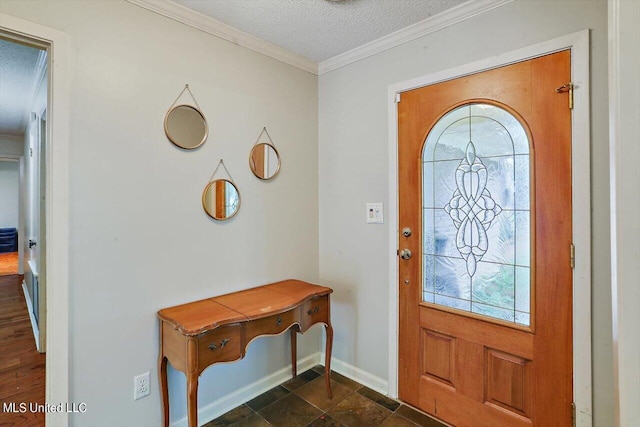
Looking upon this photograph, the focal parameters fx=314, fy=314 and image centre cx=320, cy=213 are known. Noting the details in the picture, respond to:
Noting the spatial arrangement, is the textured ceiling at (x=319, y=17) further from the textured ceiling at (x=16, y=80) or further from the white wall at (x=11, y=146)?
the white wall at (x=11, y=146)

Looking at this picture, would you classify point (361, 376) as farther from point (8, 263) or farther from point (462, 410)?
point (8, 263)

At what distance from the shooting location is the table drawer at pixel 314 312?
6.40ft

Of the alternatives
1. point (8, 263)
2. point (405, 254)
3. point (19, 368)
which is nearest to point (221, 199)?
point (405, 254)

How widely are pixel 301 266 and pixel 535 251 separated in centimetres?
156

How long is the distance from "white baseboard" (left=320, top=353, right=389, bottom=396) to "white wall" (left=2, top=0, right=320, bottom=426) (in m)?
0.55

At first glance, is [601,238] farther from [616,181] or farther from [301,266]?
[301,266]

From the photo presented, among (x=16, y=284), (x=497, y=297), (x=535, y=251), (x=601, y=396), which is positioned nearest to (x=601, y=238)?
(x=535, y=251)

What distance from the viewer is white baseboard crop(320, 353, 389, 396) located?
219 cm

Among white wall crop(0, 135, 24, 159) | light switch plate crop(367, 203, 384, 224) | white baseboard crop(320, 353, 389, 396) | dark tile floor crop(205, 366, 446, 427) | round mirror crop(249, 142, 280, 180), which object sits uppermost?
white wall crop(0, 135, 24, 159)

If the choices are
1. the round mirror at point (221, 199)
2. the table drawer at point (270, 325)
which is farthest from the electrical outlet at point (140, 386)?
the round mirror at point (221, 199)

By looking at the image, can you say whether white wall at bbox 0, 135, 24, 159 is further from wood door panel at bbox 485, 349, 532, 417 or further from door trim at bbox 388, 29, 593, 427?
door trim at bbox 388, 29, 593, 427

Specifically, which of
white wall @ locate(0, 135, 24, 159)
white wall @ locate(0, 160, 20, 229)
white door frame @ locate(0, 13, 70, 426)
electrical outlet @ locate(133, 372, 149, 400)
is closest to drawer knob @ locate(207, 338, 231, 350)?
electrical outlet @ locate(133, 372, 149, 400)

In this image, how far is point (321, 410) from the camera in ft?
6.54

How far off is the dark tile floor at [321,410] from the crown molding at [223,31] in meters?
2.38
